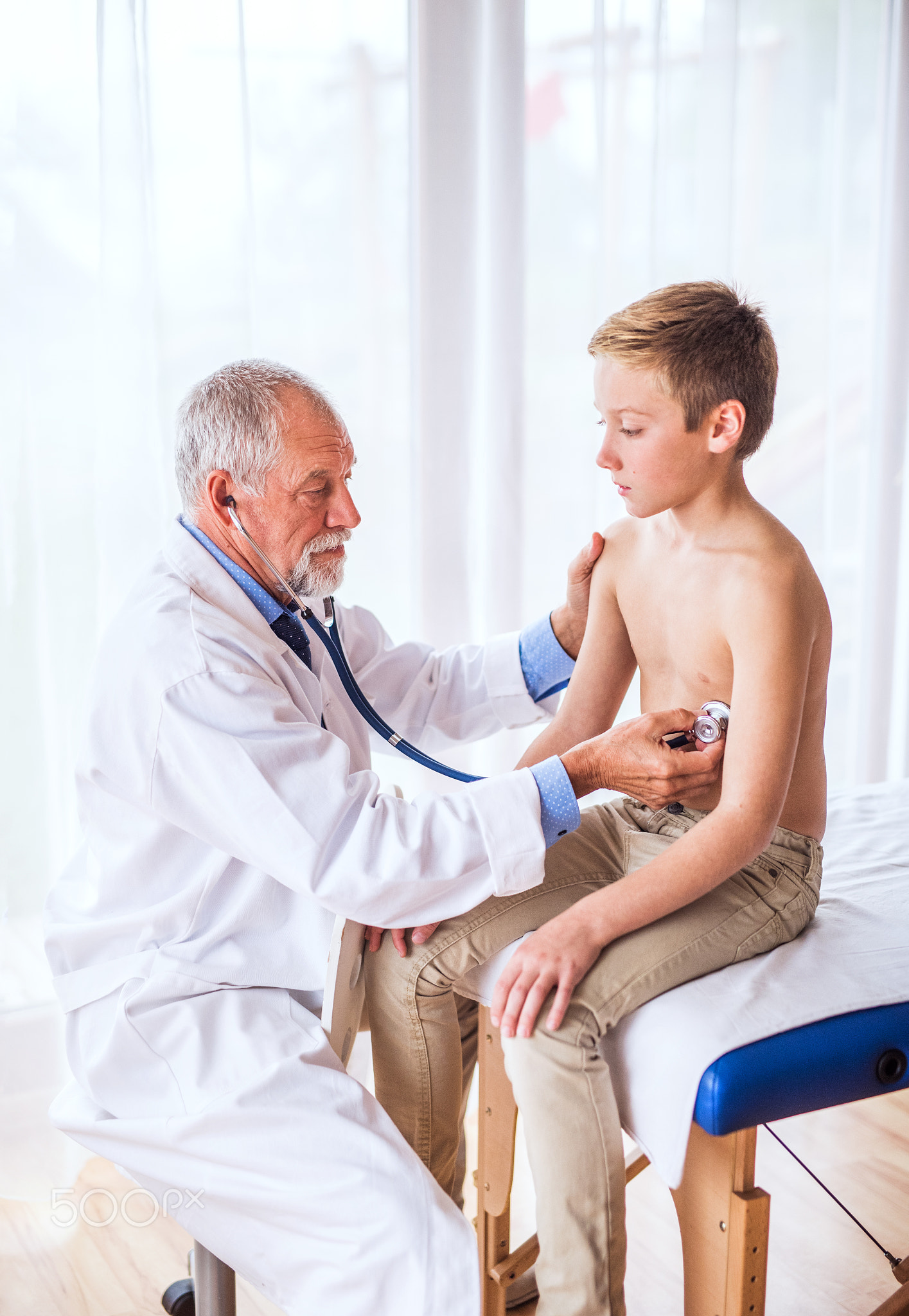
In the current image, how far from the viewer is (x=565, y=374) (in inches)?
91.6

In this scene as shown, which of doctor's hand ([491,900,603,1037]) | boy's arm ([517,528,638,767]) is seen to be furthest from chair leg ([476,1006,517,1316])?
boy's arm ([517,528,638,767])

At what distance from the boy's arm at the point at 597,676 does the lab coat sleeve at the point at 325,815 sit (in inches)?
15.2

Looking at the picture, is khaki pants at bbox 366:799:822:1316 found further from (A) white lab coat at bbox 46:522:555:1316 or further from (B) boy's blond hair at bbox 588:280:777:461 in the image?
(B) boy's blond hair at bbox 588:280:777:461

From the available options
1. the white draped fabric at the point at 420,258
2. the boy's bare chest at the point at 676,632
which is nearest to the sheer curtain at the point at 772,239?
the white draped fabric at the point at 420,258

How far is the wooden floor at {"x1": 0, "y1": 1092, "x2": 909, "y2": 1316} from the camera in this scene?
5.36 feet

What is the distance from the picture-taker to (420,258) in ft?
6.92

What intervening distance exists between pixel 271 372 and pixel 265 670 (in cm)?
39

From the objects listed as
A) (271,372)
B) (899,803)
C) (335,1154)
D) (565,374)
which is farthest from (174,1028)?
(565,374)

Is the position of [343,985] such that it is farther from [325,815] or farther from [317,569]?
[317,569]

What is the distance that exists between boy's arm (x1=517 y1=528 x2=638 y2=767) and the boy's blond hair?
0.32m

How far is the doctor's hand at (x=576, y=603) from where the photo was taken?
166 centimetres

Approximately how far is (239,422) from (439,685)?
0.64m

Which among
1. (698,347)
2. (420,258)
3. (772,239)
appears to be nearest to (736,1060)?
(698,347)

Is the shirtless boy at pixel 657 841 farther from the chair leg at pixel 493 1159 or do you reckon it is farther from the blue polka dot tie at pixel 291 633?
the blue polka dot tie at pixel 291 633
